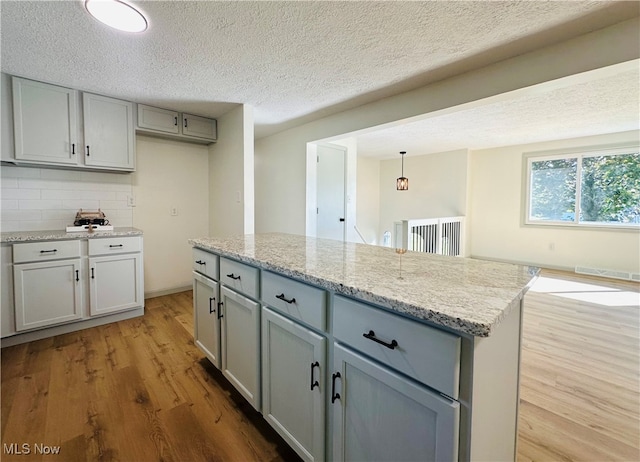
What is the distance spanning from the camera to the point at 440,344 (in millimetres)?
750

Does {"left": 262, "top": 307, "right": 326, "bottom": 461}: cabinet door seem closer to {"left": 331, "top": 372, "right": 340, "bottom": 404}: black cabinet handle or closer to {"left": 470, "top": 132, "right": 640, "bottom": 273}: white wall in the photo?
{"left": 331, "top": 372, "right": 340, "bottom": 404}: black cabinet handle

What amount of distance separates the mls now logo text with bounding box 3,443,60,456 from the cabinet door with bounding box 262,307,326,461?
989 millimetres

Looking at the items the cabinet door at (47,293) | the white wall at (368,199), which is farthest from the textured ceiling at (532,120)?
the cabinet door at (47,293)

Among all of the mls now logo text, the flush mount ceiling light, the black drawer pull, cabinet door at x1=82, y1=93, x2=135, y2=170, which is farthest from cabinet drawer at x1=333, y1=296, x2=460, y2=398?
cabinet door at x1=82, y1=93, x2=135, y2=170

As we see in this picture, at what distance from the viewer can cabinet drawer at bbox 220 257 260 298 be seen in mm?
1457

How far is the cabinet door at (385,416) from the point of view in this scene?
769 mm

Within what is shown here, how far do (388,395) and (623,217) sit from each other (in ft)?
18.9

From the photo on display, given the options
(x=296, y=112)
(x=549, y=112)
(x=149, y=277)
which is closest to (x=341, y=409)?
(x=296, y=112)

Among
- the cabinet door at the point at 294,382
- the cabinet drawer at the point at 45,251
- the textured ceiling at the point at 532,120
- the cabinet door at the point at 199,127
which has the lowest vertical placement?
the cabinet door at the point at 294,382

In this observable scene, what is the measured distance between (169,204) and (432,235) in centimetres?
374

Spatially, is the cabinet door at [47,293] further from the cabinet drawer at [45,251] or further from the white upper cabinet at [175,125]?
the white upper cabinet at [175,125]

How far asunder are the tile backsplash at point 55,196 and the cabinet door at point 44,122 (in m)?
0.37

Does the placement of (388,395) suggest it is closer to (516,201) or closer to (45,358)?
(45,358)

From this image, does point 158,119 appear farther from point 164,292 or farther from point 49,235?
point 164,292
